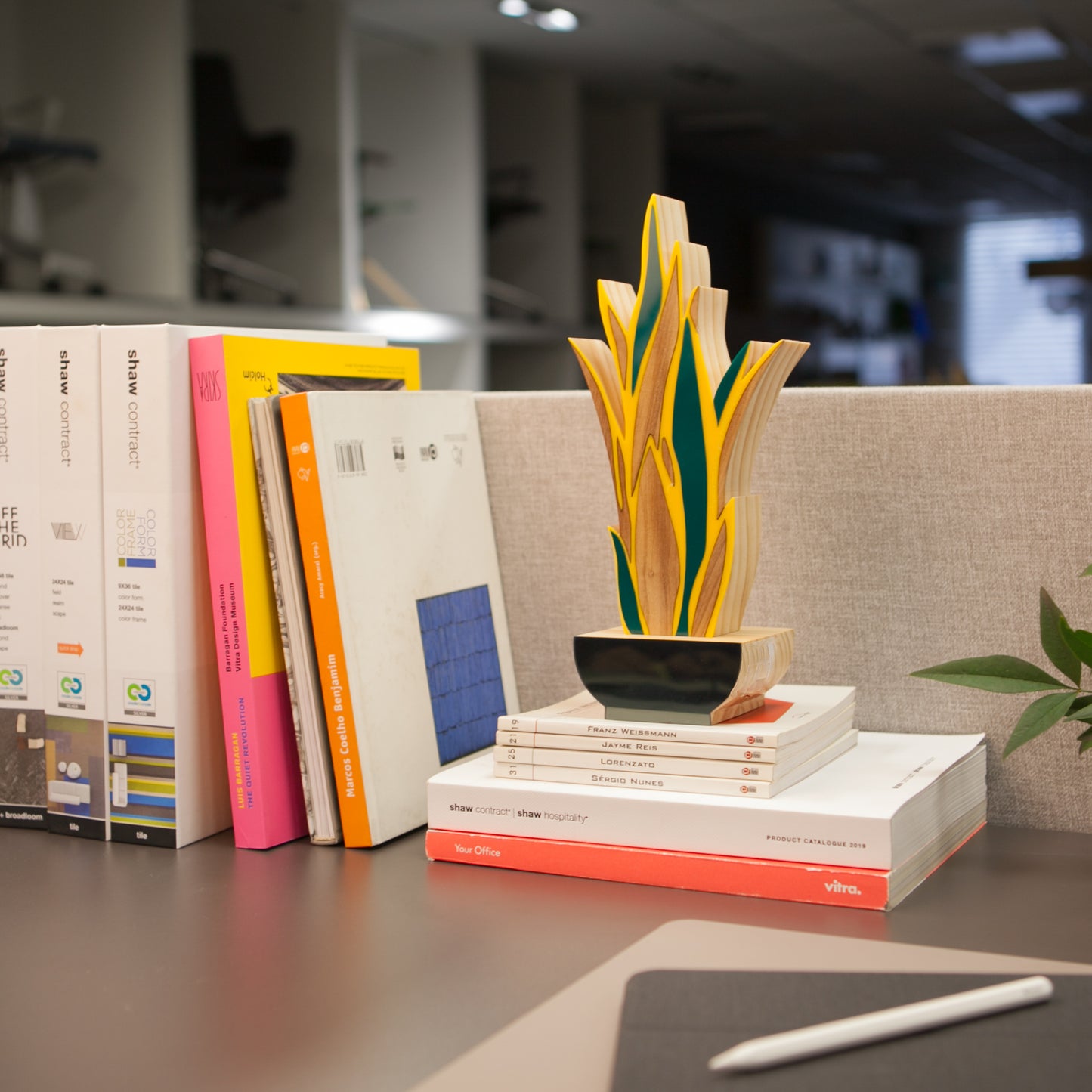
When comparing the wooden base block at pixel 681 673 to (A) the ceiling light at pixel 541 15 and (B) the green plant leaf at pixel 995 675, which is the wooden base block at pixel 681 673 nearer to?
(B) the green plant leaf at pixel 995 675

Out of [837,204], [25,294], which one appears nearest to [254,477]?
[25,294]

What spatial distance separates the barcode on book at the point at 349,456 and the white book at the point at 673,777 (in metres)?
0.21

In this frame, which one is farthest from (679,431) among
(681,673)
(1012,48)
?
(1012,48)

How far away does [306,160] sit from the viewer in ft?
13.6

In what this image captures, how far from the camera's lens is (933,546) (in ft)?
2.89

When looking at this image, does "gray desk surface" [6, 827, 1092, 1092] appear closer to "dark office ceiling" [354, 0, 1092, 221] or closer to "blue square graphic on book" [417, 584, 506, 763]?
"blue square graphic on book" [417, 584, 506, 763]

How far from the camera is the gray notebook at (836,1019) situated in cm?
48

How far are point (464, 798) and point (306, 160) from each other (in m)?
3.72

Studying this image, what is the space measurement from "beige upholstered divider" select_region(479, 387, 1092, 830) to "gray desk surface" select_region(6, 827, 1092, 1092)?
0.29ft

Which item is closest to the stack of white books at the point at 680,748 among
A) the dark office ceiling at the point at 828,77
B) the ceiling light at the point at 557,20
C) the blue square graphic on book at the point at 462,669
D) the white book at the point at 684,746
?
the white book at the point at 684,746

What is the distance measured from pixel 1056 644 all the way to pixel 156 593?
0.57 meters

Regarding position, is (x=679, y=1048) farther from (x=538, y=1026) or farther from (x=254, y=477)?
(x=254, y=477)

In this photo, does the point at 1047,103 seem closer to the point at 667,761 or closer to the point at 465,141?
the point at 465,141

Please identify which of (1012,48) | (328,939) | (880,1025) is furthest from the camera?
(1012,48)
